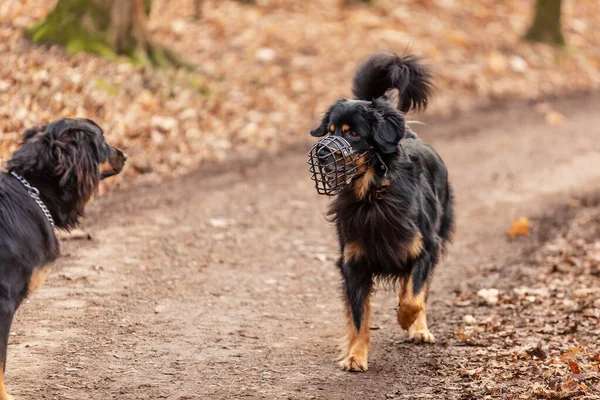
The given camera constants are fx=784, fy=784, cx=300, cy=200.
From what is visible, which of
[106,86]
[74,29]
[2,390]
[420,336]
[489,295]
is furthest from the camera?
[74,29]

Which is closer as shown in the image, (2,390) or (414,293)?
(2,390)

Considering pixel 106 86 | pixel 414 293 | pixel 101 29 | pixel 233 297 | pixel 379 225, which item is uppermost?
pixel 379 225

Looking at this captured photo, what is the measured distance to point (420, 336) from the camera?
559cm

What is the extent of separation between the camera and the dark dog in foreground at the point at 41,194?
4180mm

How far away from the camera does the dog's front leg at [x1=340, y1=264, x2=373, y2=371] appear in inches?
204

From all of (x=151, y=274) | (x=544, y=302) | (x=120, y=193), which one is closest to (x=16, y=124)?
(x=120, y=193)

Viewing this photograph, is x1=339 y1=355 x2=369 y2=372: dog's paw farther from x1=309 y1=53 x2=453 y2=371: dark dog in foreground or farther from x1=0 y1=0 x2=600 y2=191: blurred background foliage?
x1=0 y1=0 x2=600 y2=191: blurred background foliage

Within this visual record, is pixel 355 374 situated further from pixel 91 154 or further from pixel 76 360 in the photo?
pixel 91 154

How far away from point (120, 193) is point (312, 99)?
4757 mm

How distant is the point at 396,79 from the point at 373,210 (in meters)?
1.32

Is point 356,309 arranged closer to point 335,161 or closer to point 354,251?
point 354,251

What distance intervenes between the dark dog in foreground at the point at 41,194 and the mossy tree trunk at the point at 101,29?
6.14 metres

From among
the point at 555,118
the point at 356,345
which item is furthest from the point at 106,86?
the point at 555,118

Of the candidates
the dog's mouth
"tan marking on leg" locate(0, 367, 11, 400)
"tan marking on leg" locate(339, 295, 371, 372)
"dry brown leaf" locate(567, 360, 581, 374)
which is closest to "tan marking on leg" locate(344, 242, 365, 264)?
"tan marking on leg" locate(339, 295, 371, 372)
